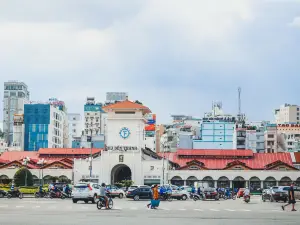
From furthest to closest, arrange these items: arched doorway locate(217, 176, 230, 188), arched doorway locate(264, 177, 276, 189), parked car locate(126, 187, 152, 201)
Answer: arched doorway locate(217, 176, 230, 188), arched doorway locate(264, 177, 276, 189), parked car locate(126, 187, 152, 201)

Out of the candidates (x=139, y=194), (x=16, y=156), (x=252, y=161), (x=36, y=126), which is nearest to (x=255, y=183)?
(x=252, y=161)

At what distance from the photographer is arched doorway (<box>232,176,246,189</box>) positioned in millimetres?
94375

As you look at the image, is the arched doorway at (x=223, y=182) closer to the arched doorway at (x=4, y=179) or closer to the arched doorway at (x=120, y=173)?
the arched doorway at (x=120, y=173)

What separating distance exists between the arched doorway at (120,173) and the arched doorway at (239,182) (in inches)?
590

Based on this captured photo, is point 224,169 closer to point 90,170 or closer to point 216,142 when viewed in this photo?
point 90,170

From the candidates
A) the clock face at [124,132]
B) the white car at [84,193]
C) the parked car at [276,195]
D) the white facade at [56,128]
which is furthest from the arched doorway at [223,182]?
the white facade at [56,128]

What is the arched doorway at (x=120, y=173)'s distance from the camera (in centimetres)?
9594

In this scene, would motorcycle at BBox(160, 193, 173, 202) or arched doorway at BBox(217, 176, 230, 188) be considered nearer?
motorcycle at BBox(160, 193, 173, 202)

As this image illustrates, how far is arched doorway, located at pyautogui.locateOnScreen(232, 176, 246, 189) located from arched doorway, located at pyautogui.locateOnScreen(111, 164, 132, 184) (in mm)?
14997

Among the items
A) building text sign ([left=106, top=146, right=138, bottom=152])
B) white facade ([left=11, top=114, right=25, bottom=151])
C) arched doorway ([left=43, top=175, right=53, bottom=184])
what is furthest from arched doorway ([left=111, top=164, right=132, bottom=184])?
white facade ([left=11, top=114, right=25, bottom=151])

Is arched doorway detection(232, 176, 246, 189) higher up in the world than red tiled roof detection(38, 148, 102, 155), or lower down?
lower down

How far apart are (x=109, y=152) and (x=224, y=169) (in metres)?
16.7

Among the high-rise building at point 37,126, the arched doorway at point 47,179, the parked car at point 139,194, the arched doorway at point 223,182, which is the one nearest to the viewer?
the parked car at point 139,194

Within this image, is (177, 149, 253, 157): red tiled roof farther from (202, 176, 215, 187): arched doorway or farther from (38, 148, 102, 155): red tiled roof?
(38, 148, 102, 155): red tiled roof
